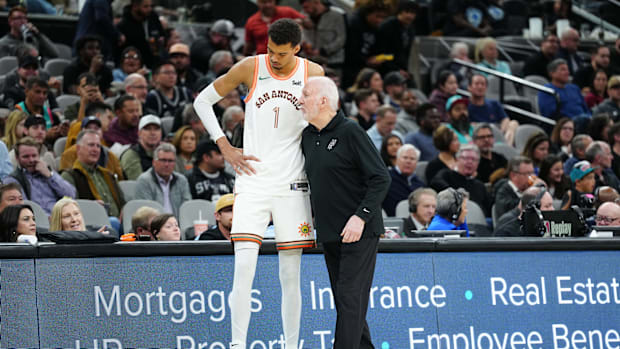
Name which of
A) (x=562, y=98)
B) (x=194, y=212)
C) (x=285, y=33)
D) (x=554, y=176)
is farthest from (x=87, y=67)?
(x=285, y=33)

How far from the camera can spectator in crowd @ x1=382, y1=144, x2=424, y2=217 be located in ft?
35.8

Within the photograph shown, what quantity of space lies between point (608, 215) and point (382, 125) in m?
3.93

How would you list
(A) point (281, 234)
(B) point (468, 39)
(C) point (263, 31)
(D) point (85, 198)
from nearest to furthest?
1. (A) point (281, 234)
2. (D) point (85, 198)
3. (C) point (263, 31)
4. (B) point (468, 39)

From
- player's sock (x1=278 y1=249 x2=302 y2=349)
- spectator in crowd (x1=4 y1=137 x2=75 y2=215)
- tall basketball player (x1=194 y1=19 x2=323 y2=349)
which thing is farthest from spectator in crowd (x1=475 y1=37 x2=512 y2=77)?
player's sock (x1=278 y1=249 x2=302 y2=349)

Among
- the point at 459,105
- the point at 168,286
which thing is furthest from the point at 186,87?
the point at 168,286

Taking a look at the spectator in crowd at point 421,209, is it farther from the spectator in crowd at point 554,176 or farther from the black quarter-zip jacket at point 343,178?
the black quarter-zip jacket at point 343,178

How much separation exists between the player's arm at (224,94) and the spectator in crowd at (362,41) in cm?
948

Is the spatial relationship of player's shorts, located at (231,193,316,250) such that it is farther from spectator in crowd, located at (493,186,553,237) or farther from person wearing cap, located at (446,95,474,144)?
person wearing cap, located at (446,95,474,144)

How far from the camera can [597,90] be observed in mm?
15891

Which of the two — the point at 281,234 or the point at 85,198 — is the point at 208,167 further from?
the point at 281,234

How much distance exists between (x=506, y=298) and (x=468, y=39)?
11.4 m

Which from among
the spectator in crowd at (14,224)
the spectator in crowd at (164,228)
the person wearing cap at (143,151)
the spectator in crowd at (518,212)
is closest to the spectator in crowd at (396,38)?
the person wearing cap at (143,151)

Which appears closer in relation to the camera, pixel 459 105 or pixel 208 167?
pixel 208 167

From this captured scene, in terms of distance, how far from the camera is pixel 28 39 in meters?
13.7
